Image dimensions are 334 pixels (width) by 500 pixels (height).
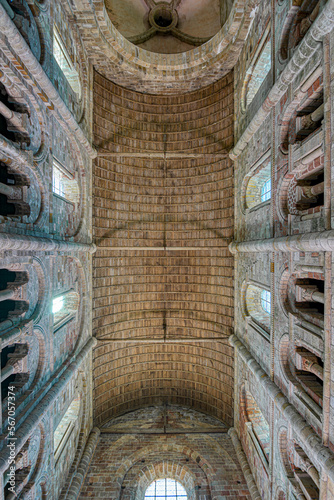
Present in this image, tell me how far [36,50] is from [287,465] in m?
15.2

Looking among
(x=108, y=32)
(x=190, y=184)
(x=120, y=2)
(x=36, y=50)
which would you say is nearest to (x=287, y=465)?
(x=190, y=184)

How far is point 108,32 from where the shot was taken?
13.5 metres

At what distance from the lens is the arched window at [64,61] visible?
36.4 feet

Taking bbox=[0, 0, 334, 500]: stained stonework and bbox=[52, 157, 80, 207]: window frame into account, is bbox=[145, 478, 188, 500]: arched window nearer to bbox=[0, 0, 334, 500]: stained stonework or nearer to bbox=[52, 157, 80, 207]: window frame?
bbox=[0, 0, 334, 500]: stained stonework

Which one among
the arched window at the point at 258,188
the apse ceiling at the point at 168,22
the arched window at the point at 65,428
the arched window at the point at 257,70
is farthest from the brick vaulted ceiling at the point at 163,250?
the apse ceiling at the point at 168,22

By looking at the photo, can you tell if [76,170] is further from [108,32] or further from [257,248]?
[257,248]

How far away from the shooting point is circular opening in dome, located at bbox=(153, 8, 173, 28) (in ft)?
55.4

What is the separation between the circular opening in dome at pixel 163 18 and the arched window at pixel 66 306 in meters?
16.8

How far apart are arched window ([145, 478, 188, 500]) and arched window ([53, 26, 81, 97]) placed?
19.5 meters

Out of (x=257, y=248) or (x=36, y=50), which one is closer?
(x=36, y=50)

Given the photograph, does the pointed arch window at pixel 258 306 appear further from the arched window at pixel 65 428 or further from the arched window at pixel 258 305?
the arched window at pixel 65 428

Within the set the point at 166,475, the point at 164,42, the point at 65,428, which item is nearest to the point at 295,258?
the point at 65,428

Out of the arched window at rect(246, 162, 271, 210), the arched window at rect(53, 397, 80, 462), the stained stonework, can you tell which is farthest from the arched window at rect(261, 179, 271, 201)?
the arched window at rect(53, 397, 80, 462)

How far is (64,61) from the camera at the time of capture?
40.5 ft
